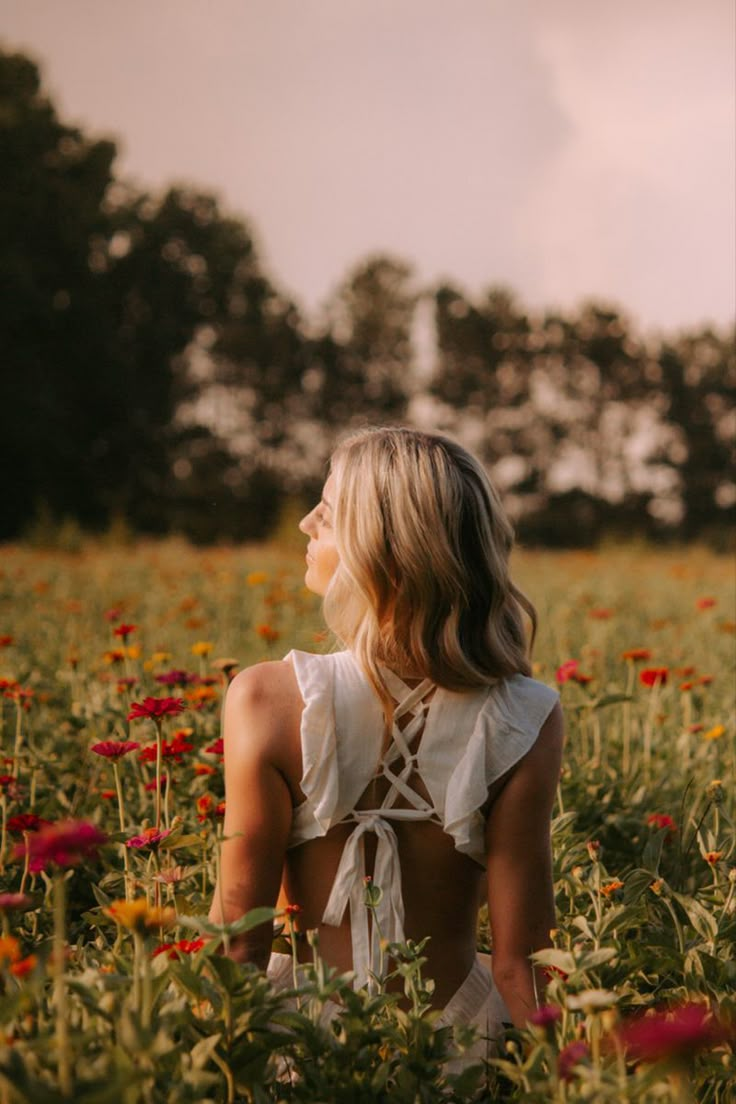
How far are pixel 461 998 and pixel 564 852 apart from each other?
1.39ft

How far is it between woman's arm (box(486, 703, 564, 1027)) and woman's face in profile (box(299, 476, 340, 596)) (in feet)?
1.48

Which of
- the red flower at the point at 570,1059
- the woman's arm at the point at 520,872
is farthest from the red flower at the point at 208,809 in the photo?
the red flower at the point at 570,1059

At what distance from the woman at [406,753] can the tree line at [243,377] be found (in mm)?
21590

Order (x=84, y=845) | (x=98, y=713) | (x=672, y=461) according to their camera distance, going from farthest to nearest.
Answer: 1. (x=672, y=461)
2. (x=98, y=713)
3. (x=84, y=845)

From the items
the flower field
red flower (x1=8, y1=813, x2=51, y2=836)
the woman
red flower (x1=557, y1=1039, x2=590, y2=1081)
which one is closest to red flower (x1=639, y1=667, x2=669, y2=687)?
the flower field

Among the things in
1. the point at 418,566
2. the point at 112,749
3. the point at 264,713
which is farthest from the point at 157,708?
the point at 418,566

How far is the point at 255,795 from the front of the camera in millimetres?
1621

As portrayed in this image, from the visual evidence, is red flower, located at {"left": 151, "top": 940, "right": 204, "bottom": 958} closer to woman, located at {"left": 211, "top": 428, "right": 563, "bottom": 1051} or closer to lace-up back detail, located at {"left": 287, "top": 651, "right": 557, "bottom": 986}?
woman, located at {"left": 211, "top": 428, "right": 563, "bottom": 1051}

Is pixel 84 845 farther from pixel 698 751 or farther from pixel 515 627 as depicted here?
pixel 698 751

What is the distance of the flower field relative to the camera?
3.57ft

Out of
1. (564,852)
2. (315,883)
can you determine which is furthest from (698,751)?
(315,883)

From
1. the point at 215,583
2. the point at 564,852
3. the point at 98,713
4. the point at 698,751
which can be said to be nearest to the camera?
the point at 564,852

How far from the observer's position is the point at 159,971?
4.31 feet

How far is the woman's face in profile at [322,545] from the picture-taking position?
1871 millimetres
